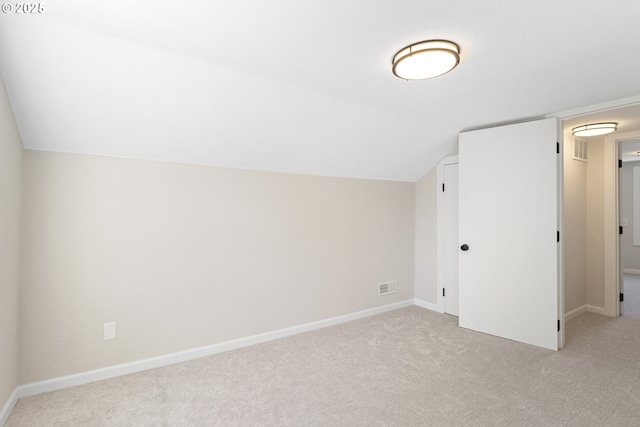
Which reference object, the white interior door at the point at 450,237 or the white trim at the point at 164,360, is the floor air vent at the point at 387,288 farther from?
the white interior door at the point at 450,237

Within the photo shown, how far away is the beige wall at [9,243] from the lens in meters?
1.90

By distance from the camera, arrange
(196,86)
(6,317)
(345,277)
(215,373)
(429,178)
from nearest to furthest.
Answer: (6,317) < (196,86) < (215,373) < (345,277) < (429,178)

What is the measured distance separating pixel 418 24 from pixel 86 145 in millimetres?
2401

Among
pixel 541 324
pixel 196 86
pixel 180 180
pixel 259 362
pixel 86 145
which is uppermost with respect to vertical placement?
pixel 196 86

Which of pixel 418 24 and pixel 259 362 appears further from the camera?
pixel 259 362

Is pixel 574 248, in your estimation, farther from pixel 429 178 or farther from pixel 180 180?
pixel 180 180

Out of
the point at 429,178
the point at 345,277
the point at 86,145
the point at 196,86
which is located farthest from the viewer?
the point at 429,178

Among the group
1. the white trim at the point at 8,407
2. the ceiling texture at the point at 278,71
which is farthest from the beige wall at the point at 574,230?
the white trim at the point at 8,407

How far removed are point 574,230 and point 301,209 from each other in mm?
3371

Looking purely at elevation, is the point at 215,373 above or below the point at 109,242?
below

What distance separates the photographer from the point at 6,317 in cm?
199

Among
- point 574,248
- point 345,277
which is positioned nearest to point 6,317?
point 345,277

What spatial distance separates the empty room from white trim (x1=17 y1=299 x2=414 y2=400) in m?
0.01

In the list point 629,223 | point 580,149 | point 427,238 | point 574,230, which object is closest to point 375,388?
point 427,238
